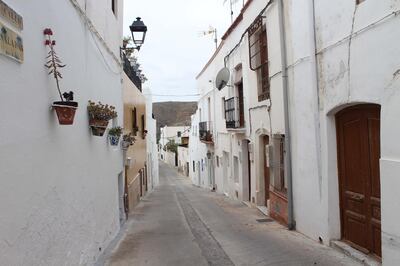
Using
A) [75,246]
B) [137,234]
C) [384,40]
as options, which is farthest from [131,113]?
[384,40]

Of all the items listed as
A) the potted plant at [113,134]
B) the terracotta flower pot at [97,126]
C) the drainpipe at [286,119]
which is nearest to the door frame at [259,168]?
the drainpipe at [286,119]

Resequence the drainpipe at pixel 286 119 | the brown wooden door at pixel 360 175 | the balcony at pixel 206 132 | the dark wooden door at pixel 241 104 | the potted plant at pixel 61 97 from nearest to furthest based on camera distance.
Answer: the potted plant at pixel 61 97
the brown wooden door at pixel 360 175
the drainpipe at pixel 286 119
the dark wooden door at pixel 241 104
the balcony at pixel 206 132

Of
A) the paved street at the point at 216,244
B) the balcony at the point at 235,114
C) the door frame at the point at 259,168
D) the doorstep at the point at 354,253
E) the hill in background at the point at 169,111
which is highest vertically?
the hill in background at the point at 169,111

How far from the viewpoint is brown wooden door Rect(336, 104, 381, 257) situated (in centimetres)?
653

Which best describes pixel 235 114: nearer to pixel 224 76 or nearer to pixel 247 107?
pixel 247 107

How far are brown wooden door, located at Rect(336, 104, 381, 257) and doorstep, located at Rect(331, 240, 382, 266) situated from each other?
10cm

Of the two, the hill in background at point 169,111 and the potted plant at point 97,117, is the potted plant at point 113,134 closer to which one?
the potted plant at point 97,117

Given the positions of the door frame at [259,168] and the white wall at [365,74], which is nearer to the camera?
the white wall at [365,74]

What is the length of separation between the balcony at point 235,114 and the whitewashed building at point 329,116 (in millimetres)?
1925

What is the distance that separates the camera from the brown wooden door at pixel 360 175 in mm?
6531

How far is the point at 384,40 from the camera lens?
5742mm

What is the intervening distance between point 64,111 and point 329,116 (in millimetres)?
4445

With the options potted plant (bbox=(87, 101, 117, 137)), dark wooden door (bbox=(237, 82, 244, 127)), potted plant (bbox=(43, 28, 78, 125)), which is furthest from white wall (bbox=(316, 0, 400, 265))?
dark wooden door (bbox=(237, 82, 244, 127))

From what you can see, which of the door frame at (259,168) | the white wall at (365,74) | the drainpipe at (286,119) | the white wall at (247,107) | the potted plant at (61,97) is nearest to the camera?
the potted plant at (61,97)
